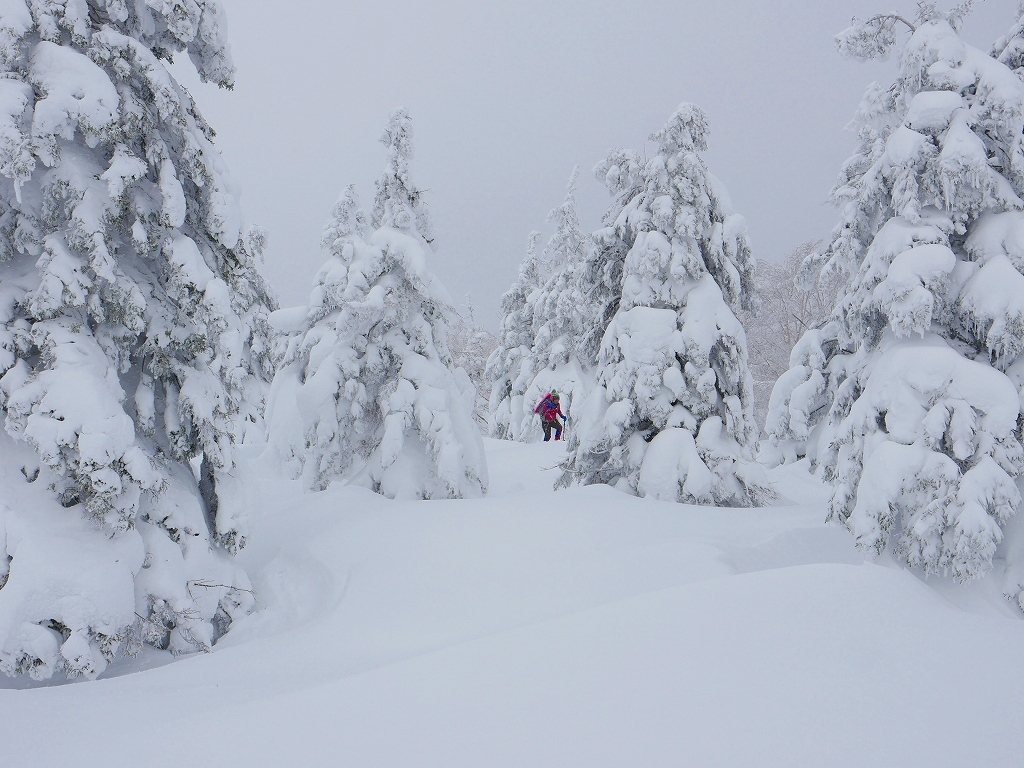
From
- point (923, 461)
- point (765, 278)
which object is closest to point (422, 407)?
point (923, 461)

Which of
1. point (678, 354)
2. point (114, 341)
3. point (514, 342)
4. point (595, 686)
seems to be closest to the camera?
point (595, 686)

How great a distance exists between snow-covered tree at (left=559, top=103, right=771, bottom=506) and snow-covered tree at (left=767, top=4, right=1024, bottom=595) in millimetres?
2993

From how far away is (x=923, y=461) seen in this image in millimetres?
5891

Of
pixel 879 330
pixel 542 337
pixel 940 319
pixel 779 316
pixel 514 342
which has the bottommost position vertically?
pixel 514 342

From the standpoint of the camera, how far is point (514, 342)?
97.6 feet

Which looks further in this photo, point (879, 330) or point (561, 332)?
point (561, 332)

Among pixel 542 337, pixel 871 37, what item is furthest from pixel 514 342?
pixel 871 37

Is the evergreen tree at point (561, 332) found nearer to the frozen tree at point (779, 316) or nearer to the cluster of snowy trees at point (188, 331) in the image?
the frozen tree at point (779, 316)

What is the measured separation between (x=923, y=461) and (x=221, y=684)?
21.4ft

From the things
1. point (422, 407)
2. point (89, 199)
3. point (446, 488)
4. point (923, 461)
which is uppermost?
point (89, 199)

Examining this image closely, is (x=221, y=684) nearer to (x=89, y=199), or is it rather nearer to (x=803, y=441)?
(x=89, y=199)

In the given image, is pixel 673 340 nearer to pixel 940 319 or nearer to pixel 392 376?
pixel 940 319

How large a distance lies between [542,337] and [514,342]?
16.3 feet

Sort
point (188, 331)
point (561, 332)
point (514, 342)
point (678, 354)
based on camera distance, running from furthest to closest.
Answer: point (514, 342) → point (561, 332) → point (678, 354) → point (188, 331)
